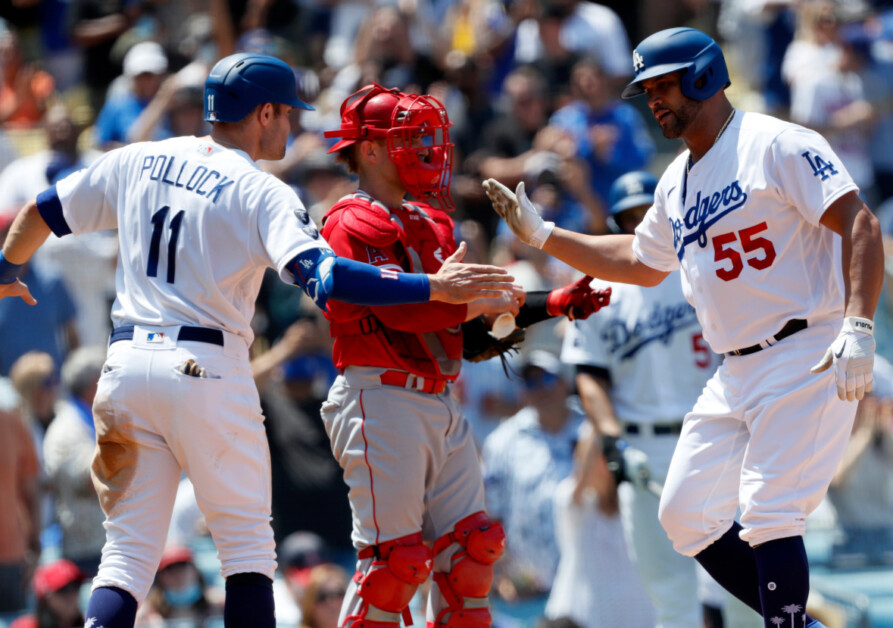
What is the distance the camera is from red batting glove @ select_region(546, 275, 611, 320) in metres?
5.11

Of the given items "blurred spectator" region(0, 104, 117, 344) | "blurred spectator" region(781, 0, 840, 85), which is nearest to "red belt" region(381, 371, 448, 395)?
"blurred spectator" region(0, 104, 117, 344)

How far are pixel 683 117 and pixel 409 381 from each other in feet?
4.72

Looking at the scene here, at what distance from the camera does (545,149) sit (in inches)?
386

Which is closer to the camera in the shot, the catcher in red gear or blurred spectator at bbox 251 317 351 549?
the catcher in red gear

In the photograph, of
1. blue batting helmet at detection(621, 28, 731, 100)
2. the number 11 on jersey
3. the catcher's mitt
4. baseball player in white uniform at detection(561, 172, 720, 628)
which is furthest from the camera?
baseball player in white uniform at detection(561, 172, 720, 628)

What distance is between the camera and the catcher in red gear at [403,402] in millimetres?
4641

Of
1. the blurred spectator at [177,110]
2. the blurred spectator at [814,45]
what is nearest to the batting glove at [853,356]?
the blurred spectator at [177,110]

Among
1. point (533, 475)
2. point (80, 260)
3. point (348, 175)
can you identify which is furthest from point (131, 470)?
point (80, 260)

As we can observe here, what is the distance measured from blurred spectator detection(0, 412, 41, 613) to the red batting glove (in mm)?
4096

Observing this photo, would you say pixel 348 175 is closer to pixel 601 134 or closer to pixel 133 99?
pixel 601 134

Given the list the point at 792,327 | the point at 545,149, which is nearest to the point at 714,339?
the point at 792,327

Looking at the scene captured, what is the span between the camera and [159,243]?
434 centimetres

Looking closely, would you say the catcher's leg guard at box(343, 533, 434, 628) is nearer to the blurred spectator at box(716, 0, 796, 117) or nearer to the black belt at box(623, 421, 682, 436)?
the black belt at box(623, 421, 682, 436)

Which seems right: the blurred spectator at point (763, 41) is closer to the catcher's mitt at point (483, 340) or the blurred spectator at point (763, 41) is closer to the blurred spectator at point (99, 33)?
the blurred spectator at point (99, 33)
